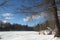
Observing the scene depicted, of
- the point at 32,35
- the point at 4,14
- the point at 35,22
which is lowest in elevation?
the point at 32,35

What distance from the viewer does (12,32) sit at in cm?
222

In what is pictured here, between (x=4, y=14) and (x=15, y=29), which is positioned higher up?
(x=4, y=14)

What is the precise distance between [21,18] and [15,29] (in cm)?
19

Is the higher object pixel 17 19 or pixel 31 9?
pixel 31 9

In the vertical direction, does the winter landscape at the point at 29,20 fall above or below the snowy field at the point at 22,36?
above

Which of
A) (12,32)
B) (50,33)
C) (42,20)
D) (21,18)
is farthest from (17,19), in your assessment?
(50,33)

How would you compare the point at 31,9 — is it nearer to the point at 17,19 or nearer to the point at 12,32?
the point at 17,19

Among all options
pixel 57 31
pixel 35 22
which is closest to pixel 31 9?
pixel 35 22

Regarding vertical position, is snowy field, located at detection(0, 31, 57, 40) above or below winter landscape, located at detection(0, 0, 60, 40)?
Answer: below

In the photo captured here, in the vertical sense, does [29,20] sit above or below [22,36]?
above

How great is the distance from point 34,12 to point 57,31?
0.48m

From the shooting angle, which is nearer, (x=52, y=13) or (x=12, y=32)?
(x=12, y=32)

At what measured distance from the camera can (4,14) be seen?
88.3 inches

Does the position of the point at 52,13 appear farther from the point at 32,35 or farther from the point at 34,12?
the point at 32,35
